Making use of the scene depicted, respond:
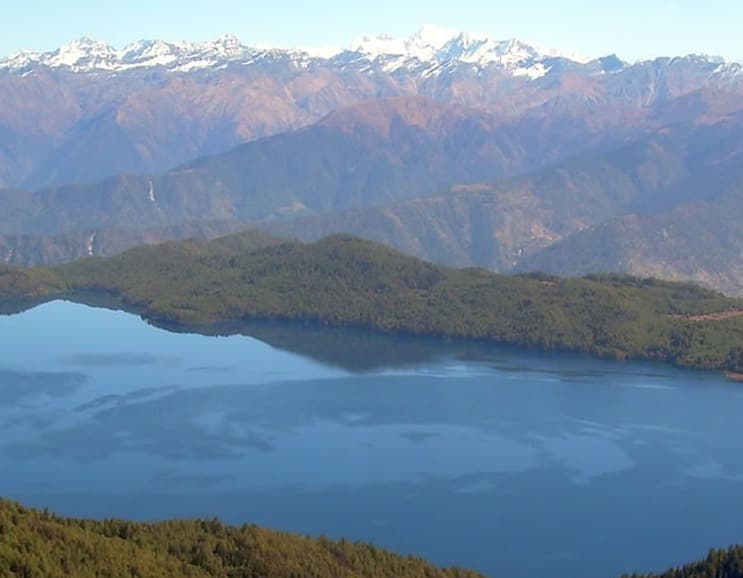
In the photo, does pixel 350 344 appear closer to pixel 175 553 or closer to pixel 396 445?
pixel 396 445

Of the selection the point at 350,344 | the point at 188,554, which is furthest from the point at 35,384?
the point at 188,554

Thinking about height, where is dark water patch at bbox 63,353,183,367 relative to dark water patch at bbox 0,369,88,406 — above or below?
above

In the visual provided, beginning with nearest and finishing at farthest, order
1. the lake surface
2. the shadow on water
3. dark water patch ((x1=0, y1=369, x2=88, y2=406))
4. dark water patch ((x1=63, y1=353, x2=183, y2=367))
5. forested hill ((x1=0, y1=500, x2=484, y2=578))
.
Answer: forested hill ((x1=0, y1=500, x2=484, y2=578)) → the lake surface → dark water patch ((x1=0, y1=369, x2=88, y2=406)) → dark water patch ((x1=63, y1=353, x2=183, y2=367)) → the shadow on water

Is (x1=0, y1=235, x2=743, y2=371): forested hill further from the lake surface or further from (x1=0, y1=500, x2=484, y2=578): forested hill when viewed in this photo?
(x1=0, y1=500, x2=484, y2=578): forested hill

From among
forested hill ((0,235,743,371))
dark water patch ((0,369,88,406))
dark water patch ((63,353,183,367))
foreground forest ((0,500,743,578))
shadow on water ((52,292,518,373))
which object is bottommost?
foreground forest ((0,500,743,578))

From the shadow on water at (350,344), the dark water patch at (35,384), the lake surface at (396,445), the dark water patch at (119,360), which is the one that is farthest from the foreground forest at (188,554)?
the dark water patch at (119,360)

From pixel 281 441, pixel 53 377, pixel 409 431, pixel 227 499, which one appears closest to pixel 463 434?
pixel 409 431

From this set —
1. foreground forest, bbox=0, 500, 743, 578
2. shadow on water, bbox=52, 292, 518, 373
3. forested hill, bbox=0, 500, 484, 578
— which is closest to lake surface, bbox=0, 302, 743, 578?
shadow on water, bbox=52, 292, 518, 373

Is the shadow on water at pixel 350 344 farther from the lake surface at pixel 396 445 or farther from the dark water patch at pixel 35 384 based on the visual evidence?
the dark water patch at pixel 35 384
